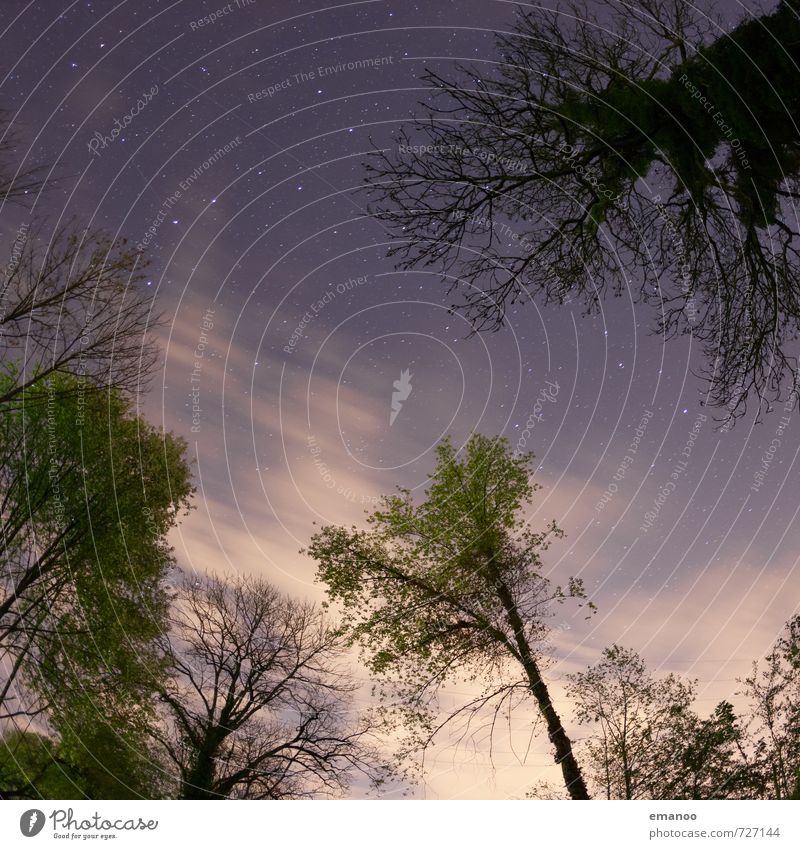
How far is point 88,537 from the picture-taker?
19.7 feet

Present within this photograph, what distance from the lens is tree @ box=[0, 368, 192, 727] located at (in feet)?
19.1

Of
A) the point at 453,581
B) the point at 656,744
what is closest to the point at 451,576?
the point at 453,581

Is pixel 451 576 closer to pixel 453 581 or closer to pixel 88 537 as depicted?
pixel 453 581

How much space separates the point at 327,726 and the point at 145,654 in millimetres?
1974

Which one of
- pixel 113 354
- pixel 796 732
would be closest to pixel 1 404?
pixel 113 354

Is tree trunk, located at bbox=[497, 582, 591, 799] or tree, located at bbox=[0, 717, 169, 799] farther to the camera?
tree trunk, located at bbox=[497, 582, 591, 799]

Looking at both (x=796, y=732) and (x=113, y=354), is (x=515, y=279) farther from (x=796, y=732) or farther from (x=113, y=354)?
(x=796, y=732)

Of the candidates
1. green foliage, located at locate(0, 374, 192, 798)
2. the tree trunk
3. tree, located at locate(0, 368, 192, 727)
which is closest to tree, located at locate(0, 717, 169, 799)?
green foliage, located at locate(0, 374, 192, 798)

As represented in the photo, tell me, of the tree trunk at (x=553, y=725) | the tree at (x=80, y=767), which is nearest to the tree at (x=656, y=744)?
the tree trunk at (x=553, y=725)
